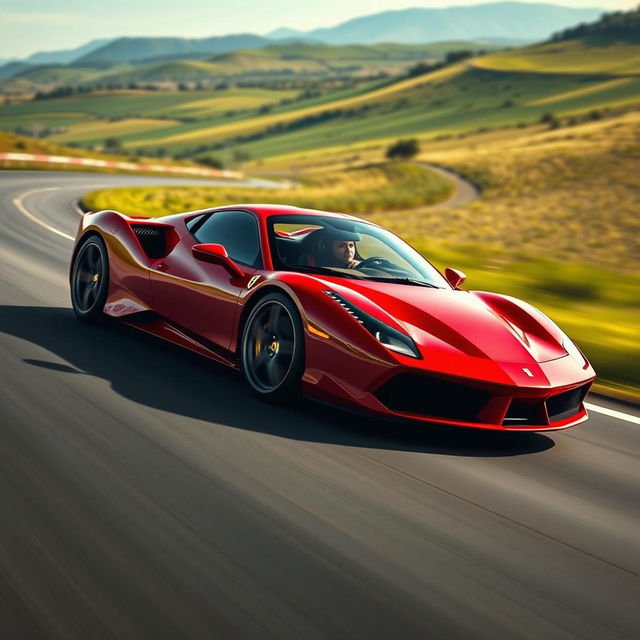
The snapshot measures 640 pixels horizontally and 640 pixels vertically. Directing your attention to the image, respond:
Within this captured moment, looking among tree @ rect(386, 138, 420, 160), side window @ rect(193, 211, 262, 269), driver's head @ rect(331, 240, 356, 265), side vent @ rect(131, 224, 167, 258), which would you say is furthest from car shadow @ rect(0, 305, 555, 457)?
tree @ rect(386, 138, 420, 160)

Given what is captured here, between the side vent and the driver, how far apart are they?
145 cm

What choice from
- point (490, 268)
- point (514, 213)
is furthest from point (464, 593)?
point (514, 213)

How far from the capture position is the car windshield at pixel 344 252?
6371mm

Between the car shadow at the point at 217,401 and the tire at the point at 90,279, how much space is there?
1.07 feet

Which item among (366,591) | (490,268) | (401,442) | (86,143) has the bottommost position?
(86,143)

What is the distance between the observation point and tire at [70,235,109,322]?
304 inches

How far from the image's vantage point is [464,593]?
3.46 metres

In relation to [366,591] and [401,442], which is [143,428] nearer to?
[401,442]

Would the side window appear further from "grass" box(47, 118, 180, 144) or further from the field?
"grass" box(47, 118, 180, 144)

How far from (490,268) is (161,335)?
298 inches

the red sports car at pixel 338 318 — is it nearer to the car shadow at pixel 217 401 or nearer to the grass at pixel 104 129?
the car shadow at pixel 217 401

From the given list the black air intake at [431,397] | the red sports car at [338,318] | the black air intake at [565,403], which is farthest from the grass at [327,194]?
the black air intake at [431,397]

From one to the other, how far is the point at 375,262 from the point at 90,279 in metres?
Answer: 2.60

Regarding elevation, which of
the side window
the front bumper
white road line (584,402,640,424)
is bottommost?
white road line (584,402,640,424)
